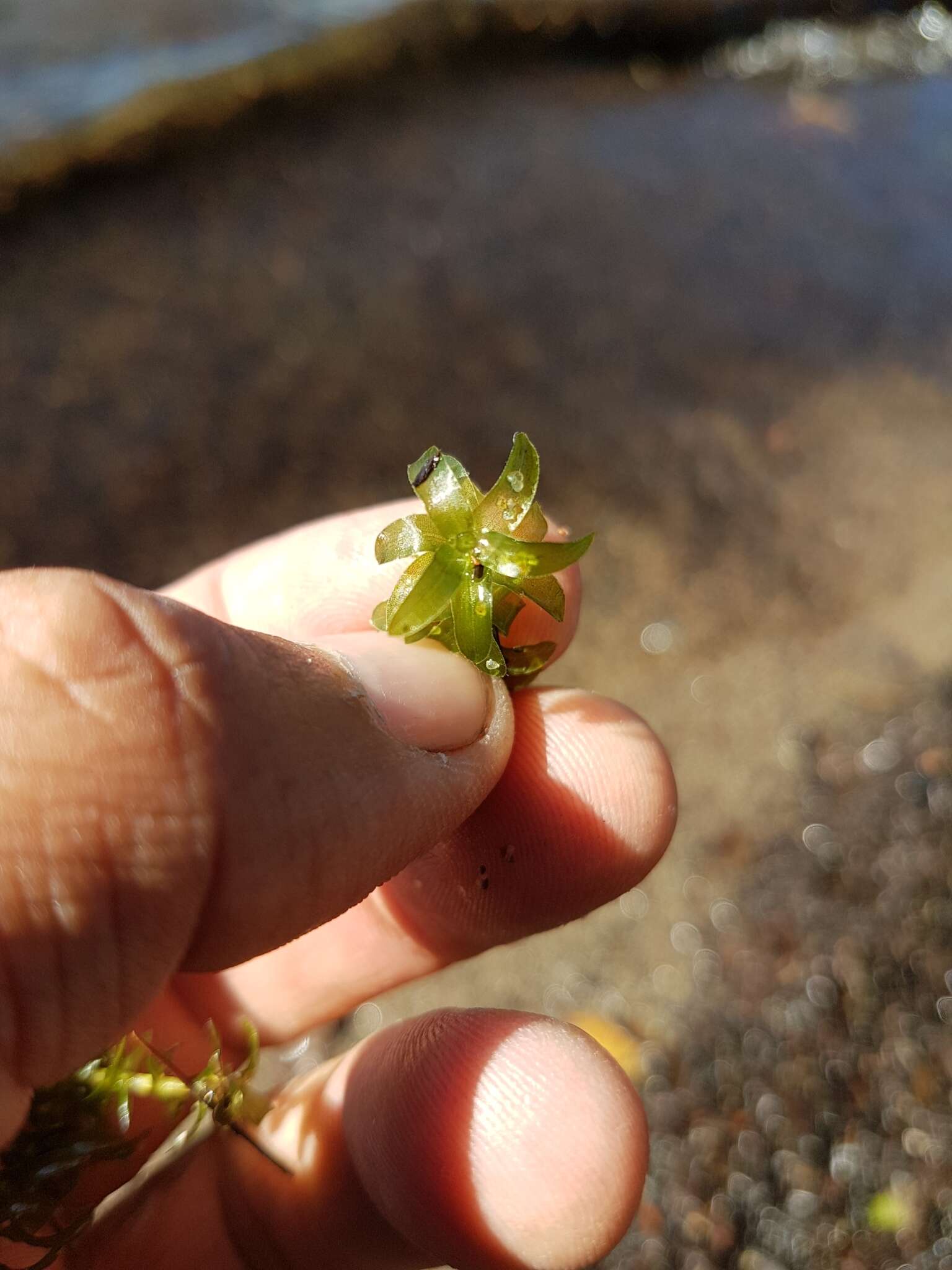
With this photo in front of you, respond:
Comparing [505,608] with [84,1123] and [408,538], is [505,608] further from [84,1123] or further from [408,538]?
[84,1123]

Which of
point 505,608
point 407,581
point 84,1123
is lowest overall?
point 84,1123

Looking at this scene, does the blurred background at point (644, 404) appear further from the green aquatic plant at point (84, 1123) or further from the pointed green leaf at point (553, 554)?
the pointed green leaf at point (553, 554)

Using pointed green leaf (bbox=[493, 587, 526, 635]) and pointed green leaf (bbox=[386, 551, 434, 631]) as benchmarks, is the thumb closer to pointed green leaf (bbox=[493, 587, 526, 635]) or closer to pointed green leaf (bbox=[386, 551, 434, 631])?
pointed green leaf (bbox=[386, 551, 434, 631])

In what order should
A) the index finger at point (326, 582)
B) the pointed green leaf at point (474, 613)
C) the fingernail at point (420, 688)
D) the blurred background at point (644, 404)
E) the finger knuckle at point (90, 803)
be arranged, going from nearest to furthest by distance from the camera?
the finger knuckle at point (90, 803), the fingernail at point (420, 688), the pointed green leaf at point (474, 613), the index finger at point (326, 582), the blurred background at point (644, 404)

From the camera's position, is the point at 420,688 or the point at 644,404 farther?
the point at 644,404

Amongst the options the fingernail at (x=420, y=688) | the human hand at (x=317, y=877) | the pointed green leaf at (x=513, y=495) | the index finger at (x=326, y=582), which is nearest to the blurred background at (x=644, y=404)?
the human hand at (x=317, y=877)

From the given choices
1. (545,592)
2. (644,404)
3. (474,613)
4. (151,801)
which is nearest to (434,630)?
(474,613)
